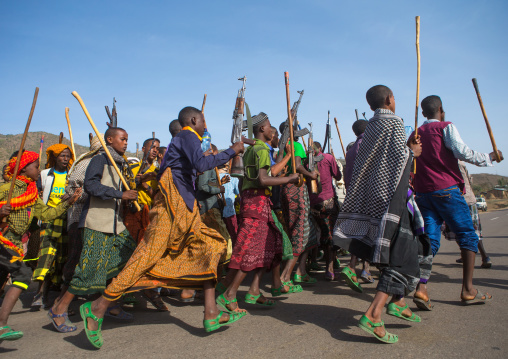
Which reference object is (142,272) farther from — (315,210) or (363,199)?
(315,210)

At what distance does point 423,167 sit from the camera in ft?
14.8

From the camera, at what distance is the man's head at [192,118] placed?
410 centimetres

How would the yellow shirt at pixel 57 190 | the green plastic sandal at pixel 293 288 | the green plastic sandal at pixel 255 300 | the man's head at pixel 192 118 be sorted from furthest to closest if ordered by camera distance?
the yellow shirt at pixel 57 190, the green plastic sandal at pixel 293 288, the green plastic sandal at pixel 255 300, the man's head at pixel 192 118

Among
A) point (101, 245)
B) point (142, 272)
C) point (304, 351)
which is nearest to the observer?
point (304, 351)

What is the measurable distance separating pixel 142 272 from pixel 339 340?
5.66 ft

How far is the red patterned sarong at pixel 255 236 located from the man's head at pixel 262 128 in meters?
0.74

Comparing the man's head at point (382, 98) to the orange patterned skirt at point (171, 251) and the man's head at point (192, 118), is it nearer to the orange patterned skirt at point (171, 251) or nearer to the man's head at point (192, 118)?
the man's head at point (192, 118)

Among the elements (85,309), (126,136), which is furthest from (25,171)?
(85,309)

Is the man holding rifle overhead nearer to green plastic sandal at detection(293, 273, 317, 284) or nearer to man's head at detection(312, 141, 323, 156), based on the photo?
green plastic sandal at detection(293, 273, 317, 284)

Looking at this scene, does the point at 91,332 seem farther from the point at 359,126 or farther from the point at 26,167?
the point at 359,126

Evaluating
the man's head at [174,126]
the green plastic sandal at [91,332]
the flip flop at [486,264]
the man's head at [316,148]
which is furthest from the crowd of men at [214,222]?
the flip flop at [486,264]

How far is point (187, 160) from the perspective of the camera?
3.87m

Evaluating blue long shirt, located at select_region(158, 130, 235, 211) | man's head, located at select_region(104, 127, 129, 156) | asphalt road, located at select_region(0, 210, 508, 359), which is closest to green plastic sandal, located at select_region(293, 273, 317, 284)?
asphalt road, located at select_region(0, 210, 508, 359)

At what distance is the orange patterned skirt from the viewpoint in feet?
11.6
